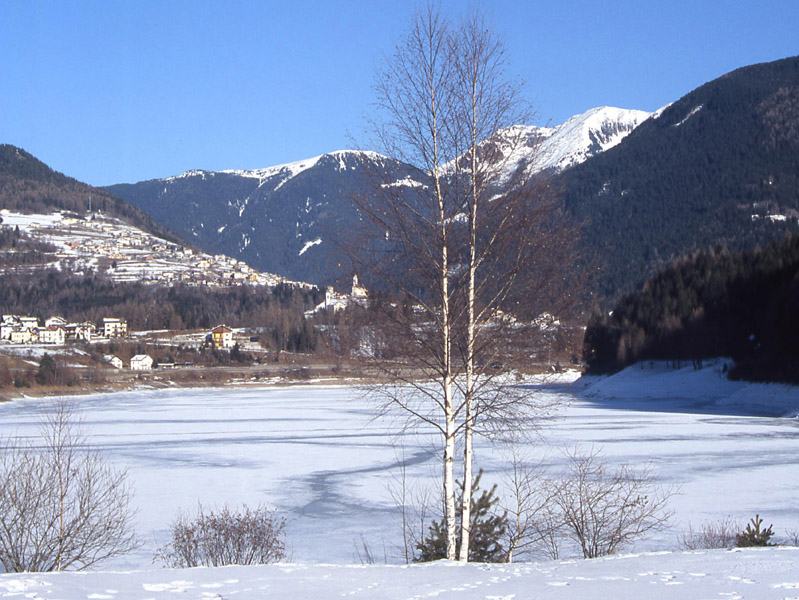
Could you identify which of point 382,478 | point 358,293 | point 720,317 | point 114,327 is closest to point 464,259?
point 358,293

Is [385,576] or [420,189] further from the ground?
[420,189]

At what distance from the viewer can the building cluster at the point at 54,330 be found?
118688 millimetres

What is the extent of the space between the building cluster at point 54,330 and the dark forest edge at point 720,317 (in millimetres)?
76954

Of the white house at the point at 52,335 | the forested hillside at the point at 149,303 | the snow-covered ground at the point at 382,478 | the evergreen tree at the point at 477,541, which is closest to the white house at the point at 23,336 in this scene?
the white house at the point at 52,335

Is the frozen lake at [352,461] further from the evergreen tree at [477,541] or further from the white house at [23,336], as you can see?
the white house at [23,336]

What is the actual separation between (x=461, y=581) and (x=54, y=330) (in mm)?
A: 125015

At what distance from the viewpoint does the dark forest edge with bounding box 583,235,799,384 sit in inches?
1977

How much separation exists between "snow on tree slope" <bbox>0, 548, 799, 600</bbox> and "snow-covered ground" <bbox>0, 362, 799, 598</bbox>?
0.08 ft

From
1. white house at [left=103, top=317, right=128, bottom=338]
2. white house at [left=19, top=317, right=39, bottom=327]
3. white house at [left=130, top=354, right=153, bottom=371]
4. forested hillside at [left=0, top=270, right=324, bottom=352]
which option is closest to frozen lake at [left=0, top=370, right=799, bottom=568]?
white house at [left=130, top=354, right=153, bottom=371]

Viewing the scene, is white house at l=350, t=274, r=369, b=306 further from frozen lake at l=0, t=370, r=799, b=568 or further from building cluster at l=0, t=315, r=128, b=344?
building cluster at l=0, t=315, r=128, b=344

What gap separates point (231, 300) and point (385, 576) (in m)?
168

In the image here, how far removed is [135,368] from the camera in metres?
95.8

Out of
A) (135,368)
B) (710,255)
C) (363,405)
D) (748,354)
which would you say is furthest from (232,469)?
(135,368)

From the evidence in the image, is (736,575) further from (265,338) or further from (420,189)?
(265,338)
